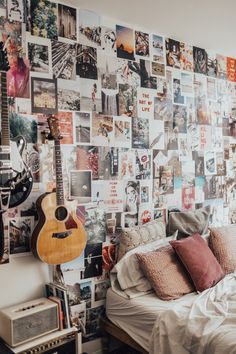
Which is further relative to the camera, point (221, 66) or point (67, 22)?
point (221, 66)

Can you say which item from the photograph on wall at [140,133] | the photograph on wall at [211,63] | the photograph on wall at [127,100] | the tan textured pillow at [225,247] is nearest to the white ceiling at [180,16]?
the photograph on wall at [211,63]

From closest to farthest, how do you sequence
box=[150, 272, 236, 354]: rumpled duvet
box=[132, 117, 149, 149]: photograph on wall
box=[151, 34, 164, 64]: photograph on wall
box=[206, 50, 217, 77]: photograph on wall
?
box=[150, 272, 236, 354]: rumpled duvet, box=[132, 117, 149, 149]: photograph on wall, box=[151, 34, 164, 64]: photograph on wall, box=[206, 50, 217, 77]: photograph on wall

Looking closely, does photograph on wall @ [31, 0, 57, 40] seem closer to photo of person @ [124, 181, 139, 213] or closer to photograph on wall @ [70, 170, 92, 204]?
photograph on wall @ [70, 170, 92, 204]

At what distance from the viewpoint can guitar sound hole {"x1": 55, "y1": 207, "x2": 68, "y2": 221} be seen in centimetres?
218

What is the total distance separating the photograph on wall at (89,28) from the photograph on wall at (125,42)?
0.59ft

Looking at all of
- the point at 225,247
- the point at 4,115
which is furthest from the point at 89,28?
the point at 225,247

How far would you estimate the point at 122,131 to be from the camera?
2.68m

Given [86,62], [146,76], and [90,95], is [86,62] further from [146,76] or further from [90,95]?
[146,76]

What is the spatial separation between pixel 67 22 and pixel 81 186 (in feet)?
3.73

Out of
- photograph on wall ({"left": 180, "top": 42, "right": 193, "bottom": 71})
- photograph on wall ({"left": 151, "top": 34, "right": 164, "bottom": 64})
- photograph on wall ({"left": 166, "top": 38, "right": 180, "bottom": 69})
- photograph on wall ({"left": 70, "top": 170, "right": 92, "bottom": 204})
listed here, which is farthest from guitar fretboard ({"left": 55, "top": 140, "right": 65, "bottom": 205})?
photograph on wall ({"left": 180, "top": 42, "right": 193, "bottom": 71})

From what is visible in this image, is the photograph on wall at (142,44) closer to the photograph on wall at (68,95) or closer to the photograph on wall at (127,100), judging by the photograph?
the photograph on wall at (127,100)

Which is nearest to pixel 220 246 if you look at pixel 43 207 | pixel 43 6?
pixel 43 207

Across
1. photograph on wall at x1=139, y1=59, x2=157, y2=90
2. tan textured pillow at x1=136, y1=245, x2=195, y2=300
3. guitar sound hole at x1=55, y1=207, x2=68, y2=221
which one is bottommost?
tan textured pillow at x1=136, y1=245, x2=195, y2=300

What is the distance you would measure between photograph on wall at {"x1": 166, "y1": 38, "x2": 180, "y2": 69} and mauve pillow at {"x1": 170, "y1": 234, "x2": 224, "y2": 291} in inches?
60.0
